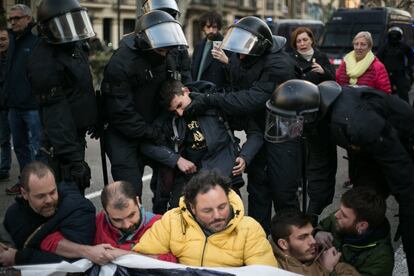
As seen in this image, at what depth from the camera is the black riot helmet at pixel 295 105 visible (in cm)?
331

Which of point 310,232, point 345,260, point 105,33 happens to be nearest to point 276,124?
point 310,232

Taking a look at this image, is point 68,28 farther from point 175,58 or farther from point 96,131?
point 175,58

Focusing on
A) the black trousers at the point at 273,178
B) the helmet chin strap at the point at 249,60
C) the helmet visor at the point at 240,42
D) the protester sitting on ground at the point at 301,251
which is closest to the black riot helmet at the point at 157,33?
the helmet visor at the point at 240,42

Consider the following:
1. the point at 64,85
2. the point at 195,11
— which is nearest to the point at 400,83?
the point at 64,85

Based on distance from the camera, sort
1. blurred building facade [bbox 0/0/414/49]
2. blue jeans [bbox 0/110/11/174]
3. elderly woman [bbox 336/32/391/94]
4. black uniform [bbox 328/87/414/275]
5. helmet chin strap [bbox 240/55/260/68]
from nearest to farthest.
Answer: black uniform [bbox 328/87/414/275] → helmet chin strap [bbox 240/55/260/68] → blue jeans [bbox 0/110/11/174] → elderly woman [bbox 336/32/391/94] → blurred building facade [bbox 0/0/414/49]

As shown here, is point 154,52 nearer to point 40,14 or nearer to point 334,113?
point 40,14

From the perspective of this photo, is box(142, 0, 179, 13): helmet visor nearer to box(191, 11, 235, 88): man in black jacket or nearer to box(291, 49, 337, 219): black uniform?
box(191, 11, 235, 88): man in black jacket

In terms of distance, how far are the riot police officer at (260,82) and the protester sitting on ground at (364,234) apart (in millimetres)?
737

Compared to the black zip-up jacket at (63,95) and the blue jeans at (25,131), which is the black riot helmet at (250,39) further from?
the blue jeans at (25,131)

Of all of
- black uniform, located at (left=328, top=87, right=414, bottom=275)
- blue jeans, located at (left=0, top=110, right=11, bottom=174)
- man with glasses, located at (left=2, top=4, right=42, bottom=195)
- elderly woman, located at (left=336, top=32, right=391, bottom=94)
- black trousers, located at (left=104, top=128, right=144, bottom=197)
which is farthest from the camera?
elderly woman, located at (left=336, top=32, right=391, bottom=94)

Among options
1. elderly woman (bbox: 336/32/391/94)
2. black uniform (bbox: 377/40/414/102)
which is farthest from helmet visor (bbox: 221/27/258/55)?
black uniform (bbox: 377/40/414/102)

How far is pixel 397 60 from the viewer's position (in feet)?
33.3

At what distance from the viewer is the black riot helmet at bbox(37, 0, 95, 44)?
4.17m

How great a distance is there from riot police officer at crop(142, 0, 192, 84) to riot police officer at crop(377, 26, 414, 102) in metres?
5.82
